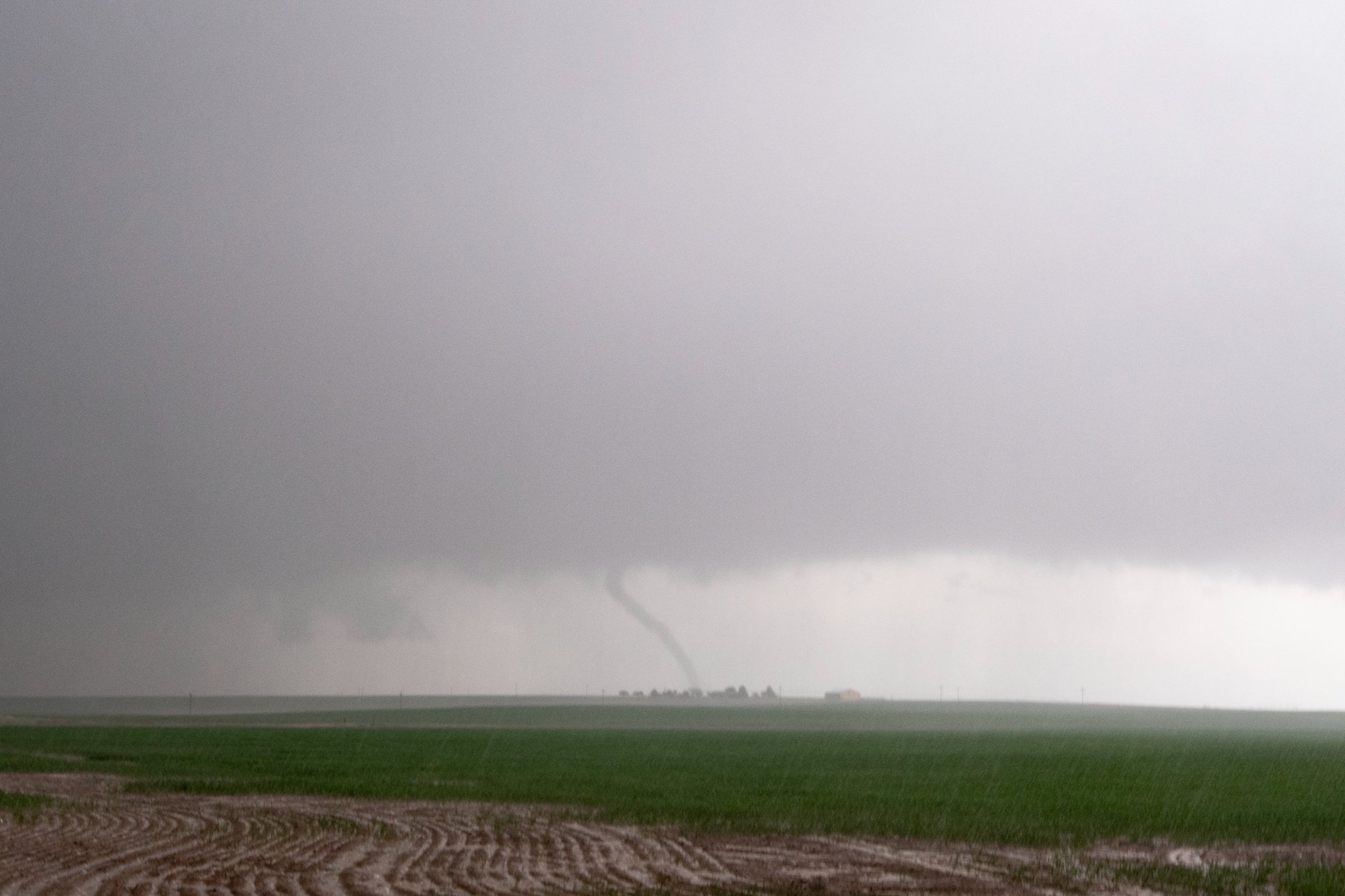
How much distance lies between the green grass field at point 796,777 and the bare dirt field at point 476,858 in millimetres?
2893

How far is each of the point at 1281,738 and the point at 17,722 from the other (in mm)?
127787

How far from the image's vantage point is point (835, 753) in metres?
76.9

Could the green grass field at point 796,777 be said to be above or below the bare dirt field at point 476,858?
below

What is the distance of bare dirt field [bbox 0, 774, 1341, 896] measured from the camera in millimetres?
21406

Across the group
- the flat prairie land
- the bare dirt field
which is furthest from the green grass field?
the bare dirt field

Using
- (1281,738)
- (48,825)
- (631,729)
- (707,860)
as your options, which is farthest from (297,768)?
(1281,738)

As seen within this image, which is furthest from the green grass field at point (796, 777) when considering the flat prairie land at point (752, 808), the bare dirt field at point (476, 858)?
the bare dirt field at point (476, 858)

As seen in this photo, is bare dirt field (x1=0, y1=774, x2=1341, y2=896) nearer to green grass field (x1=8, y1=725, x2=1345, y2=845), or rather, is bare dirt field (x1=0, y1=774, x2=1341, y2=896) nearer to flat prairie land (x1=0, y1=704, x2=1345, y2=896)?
flat prairie land (x1=0, y1=704, x2=1345, y2=896)

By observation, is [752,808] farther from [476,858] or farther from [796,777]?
[796,777]

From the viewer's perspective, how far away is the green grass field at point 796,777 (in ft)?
113

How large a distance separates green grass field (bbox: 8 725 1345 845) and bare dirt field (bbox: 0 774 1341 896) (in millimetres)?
2893

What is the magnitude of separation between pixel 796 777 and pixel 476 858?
3046 cm

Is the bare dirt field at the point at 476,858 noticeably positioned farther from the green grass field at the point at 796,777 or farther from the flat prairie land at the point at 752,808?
the green grass field at the point at 796,777

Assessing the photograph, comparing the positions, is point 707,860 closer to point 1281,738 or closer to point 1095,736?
point 1095,736
